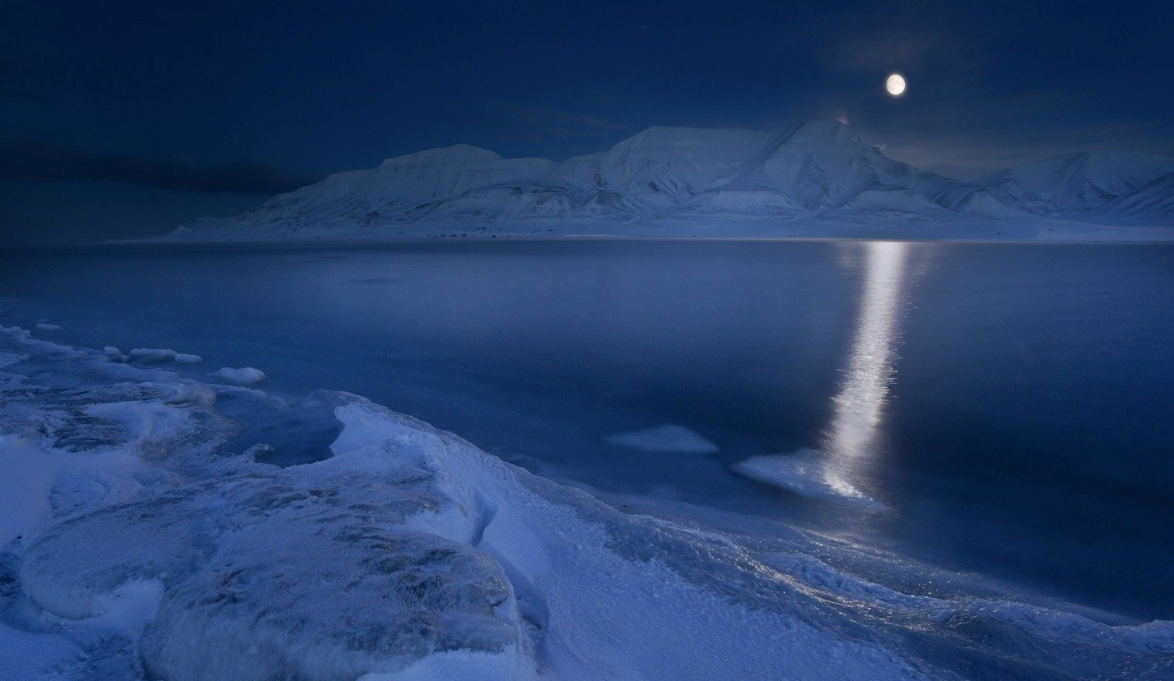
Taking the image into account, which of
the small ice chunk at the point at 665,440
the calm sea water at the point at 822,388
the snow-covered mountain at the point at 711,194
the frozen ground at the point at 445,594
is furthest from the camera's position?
the snow-covered mountain at the point at 711,194

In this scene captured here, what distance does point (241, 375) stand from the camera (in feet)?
26.1

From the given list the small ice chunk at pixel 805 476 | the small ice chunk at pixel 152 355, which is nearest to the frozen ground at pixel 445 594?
the small ice chunk at pixel 805 476

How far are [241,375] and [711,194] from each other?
120 metres

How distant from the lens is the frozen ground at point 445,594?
243 centimetres

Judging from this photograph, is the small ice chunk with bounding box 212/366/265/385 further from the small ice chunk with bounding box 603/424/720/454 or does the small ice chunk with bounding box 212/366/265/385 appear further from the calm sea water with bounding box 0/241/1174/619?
the small ice chunk with bounding box 603/424/720/454

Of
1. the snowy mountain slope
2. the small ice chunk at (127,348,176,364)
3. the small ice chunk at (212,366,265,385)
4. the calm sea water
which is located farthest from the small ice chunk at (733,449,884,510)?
the snowy mountain slope

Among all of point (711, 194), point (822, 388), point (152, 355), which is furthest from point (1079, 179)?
point (152, 355)

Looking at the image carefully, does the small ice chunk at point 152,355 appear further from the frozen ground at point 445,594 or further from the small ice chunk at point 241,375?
the frozen ground at point 445,594

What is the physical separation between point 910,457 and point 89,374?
9.25 metres

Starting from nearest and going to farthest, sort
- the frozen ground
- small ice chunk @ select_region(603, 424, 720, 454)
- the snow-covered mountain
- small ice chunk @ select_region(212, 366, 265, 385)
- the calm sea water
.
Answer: the frozen ground
the calm sea water
small ice chunk @ select_region(603, 424, 720, 454)
small ice chunk @ select_region(212, 366, 265, 385)
the snow-covered mountain

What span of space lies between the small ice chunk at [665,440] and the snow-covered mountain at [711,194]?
290 feet

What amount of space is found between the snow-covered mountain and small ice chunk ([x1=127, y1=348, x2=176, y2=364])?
8986cm

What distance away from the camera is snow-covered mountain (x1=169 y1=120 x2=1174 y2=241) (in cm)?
10231

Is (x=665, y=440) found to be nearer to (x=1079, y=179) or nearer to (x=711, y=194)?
(x=711, y=194)
